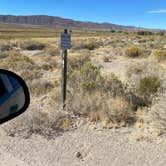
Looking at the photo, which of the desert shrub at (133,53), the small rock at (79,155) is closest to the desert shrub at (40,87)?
the small rock at (79,155)

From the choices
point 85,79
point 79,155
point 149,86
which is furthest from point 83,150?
point 149,86

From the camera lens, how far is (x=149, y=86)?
11.3m

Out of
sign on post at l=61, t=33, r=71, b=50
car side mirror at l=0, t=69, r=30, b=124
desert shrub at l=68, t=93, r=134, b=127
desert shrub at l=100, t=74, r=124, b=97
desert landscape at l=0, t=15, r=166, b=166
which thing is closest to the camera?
car side mirror at l=0, t=69, r=30, b=124

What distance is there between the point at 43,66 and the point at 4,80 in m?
17.7

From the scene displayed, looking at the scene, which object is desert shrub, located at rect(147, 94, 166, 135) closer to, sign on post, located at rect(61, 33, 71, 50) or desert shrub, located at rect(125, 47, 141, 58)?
sign on post, located at rect(61, 33, 71, 50)

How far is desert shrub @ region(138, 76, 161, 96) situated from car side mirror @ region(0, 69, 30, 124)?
7631 mm

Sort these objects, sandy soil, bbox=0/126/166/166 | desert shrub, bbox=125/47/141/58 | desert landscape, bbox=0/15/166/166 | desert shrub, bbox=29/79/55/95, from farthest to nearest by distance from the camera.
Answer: desert shrub, bbox=125/47/141/58, desert shrub, bbox=29/79/55/95, desert landscape, bbox=0/15/166/166, sandy soil, bbox=0/126/166/166

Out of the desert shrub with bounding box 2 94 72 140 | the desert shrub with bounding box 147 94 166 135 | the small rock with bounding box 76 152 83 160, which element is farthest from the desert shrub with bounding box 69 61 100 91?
the small rock with bounding box 76 152 83 160

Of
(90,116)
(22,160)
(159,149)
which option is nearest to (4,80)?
(22,160)

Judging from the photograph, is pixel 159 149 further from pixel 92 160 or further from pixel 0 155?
pixel 0 155

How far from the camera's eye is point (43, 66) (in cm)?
2098

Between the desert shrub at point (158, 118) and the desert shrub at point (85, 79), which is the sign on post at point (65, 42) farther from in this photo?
the desert shrub at point (158, 118)

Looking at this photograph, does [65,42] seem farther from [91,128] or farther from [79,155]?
[79,155]

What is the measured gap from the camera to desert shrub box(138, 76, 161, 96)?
36.3ft
